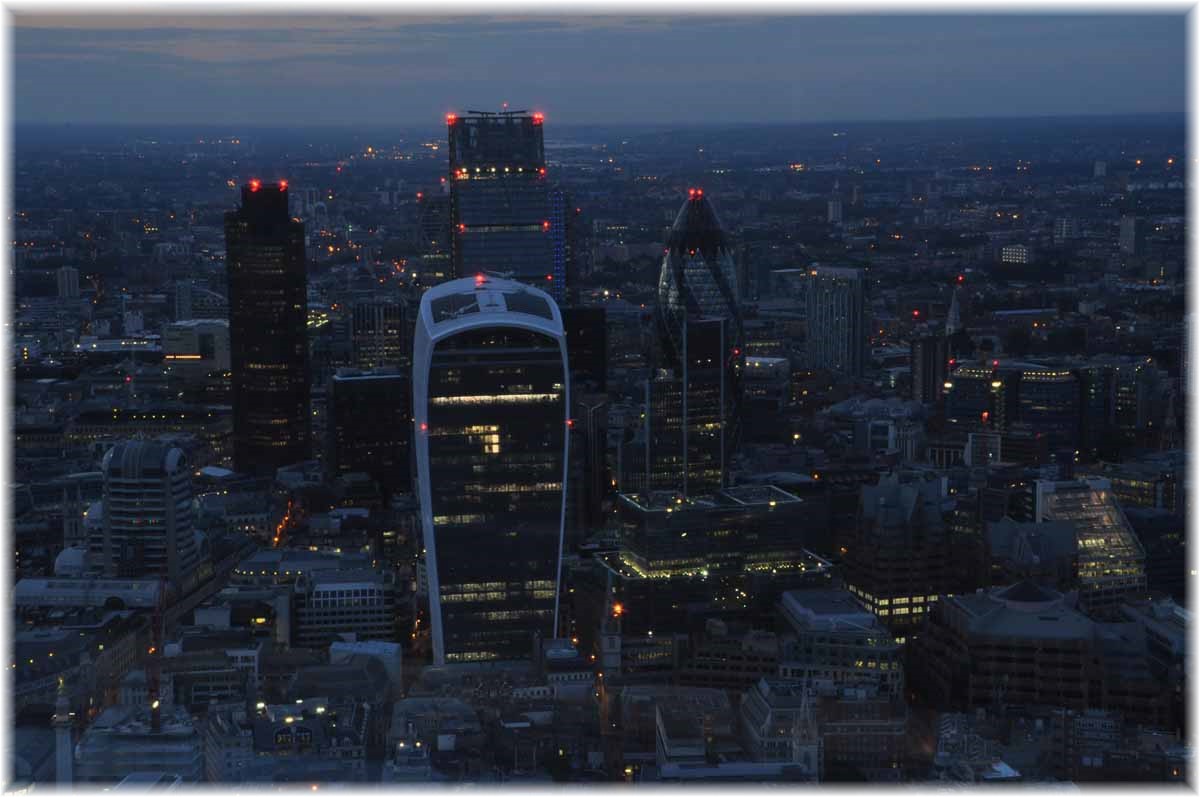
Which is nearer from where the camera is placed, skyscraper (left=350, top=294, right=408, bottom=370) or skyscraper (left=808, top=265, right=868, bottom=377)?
skyscraper (left=350, top=294, right=408, bottom=370)

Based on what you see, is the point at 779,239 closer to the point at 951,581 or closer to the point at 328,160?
the point at 328,160

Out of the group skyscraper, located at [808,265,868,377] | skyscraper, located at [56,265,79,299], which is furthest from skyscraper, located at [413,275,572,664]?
skyscraper, located at [808,265,868,377]

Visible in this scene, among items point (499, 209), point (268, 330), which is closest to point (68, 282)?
point (268, 330)

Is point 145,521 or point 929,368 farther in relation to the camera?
point 929,368

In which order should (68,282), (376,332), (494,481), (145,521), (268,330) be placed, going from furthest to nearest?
(68,282)
(376,332)
(268,330)
(145,521)
(494,481)

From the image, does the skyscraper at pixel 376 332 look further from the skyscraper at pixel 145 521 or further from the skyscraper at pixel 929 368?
the skyscraper at pixel 145 521

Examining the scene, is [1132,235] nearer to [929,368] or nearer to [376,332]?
[929,368]

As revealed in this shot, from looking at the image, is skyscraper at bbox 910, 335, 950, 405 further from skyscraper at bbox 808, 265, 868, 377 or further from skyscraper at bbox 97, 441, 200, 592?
skyscraper at bbox 97, 441, 200, 592
